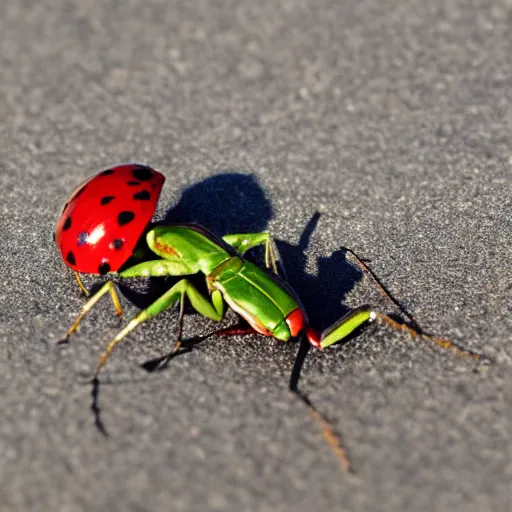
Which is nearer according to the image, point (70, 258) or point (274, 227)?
point (70, 258)

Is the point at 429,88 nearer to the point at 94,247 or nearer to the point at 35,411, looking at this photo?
the point at 94,247

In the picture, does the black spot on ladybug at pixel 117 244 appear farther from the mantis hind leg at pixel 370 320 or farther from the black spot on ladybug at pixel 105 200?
the mantis hind leg at pixel 370 320

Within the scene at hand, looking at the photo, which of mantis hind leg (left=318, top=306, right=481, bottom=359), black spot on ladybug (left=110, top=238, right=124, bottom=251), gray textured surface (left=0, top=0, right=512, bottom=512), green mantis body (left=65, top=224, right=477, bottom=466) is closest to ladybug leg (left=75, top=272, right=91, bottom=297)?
gray textured surface (left=0, top=0, right=512, bottom=512)

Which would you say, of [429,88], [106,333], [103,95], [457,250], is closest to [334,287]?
[457,250]

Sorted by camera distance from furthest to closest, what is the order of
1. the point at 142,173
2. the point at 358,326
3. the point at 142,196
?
the point at 142,173
the point at 142,196
the point at 358,326

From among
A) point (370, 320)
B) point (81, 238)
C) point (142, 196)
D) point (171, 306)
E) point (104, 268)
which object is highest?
point (142, 196)

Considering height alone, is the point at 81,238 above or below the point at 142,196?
below

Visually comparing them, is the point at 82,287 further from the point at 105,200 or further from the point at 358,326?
the point at 358,326

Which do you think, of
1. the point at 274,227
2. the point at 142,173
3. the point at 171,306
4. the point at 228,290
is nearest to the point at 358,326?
the point at 228,290
